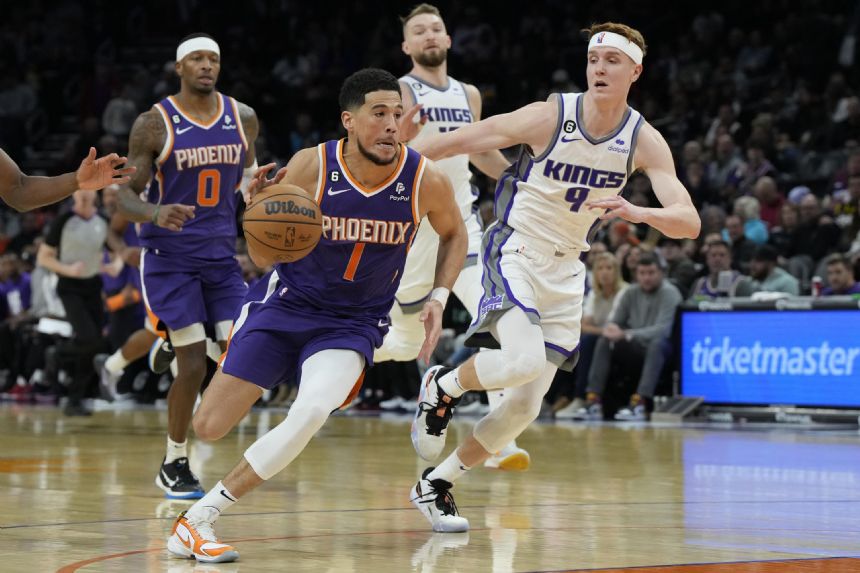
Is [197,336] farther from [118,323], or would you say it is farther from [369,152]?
[118,323]

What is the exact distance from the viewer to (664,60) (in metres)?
19.1

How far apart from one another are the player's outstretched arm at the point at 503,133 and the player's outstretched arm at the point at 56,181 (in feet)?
5.08

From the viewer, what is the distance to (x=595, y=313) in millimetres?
13867

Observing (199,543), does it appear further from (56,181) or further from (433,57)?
(433,57)

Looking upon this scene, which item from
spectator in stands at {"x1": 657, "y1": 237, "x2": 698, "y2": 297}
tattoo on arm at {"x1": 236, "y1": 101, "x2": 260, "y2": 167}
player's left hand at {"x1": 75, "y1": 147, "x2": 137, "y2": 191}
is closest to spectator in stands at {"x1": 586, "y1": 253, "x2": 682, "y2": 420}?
spectator in stands at {"x1": 657, "y1": 237, "x2": 698, "y2": 297}

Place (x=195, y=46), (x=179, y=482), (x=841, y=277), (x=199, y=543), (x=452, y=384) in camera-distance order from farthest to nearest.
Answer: (x=841, y=277)
(x=195, y=46)
(x=179, y=482)
(x=452, y=384)
(x=199, y=543)

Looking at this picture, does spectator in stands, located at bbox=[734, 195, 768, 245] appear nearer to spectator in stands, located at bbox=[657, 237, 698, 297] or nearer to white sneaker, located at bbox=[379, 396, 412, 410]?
spectator in stands, located at bbox=[657, 237, 698, 297]

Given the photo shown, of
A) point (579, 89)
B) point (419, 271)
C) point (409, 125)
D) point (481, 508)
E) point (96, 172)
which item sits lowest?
point (481, 508)

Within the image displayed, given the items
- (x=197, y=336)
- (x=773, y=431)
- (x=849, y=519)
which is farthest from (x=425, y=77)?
(x=773, y=431)

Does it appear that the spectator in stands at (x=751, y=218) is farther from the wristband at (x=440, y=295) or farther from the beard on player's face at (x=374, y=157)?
the beard on player's face at (x=374, y=157)

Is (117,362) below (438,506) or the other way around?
the other way around

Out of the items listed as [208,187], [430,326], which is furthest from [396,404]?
[430,326]

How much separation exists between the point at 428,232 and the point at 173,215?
227cm

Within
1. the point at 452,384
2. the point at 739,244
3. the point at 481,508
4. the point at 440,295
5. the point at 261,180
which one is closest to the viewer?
the point at 261,180
